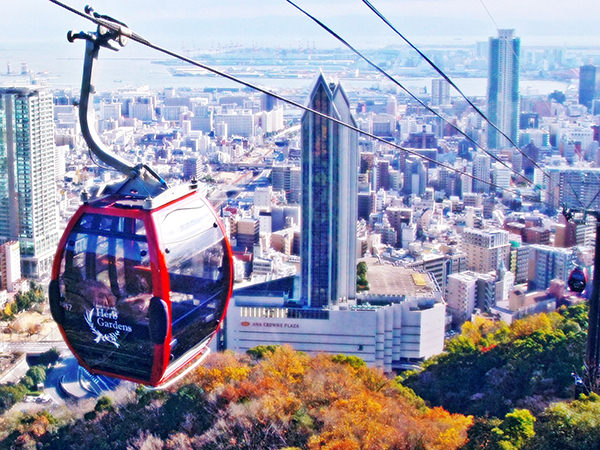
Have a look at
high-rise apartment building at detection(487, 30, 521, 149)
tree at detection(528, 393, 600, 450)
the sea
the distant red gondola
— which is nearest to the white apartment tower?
tree at detection(528, 393, 600, 450)

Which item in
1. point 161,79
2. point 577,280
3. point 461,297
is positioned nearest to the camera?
point 577,280

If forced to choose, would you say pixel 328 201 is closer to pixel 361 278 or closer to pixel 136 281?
pixel 361 278

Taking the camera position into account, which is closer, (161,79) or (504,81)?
(504,81)

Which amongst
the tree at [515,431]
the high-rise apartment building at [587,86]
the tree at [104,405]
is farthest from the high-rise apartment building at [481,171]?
the tree at [515,431]

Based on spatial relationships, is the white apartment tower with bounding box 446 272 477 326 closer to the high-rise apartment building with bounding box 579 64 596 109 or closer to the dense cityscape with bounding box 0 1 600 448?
the dense cityscape with bounding box 0 1 600 448

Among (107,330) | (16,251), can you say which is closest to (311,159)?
(16,251)

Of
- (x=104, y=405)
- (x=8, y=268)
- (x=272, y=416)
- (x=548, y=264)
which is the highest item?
(x=272, y=416)

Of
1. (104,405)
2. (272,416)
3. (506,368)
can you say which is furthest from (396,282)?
(272,416)
